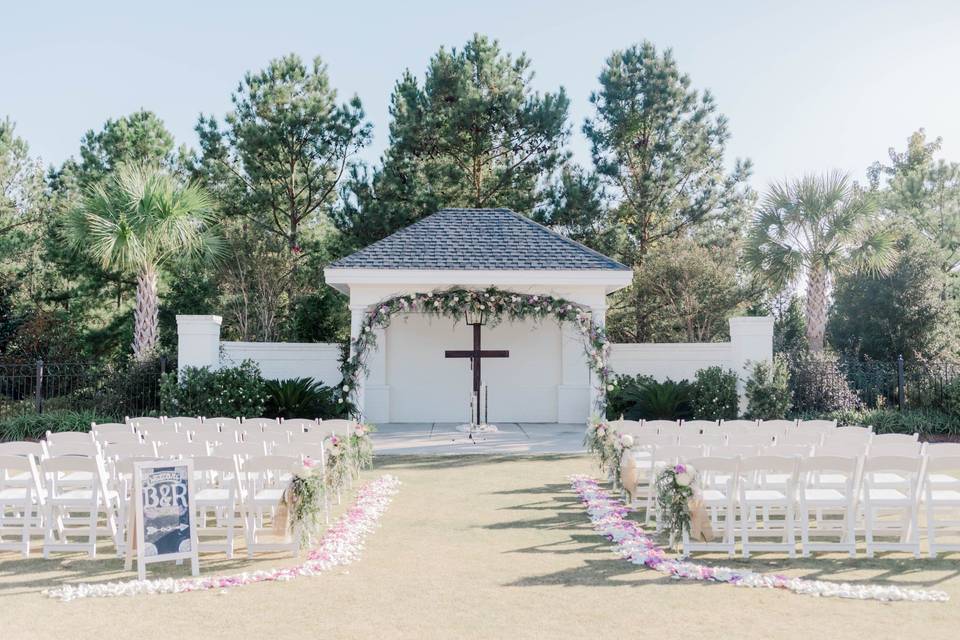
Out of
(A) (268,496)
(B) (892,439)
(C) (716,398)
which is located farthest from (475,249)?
(A) (268,496)

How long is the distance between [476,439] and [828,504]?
9557 mm

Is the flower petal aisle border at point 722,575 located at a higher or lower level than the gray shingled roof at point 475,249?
lower

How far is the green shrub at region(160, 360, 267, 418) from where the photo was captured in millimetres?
17141

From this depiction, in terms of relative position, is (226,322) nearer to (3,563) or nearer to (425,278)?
(425,278)

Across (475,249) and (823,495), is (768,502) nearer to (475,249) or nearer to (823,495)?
(823,495)

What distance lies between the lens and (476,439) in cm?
1678

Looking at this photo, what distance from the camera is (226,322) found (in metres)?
29.8

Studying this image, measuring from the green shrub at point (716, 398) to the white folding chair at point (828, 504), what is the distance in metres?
8.76

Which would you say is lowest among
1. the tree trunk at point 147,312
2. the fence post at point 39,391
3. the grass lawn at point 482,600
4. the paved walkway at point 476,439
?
the grass lawn at point 482,600

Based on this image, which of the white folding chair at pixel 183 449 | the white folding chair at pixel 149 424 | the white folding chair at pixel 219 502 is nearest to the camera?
the white folding chair at pixel 219 502

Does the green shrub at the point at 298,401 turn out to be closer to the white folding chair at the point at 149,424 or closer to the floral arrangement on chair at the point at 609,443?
the white folding chair at the point at 149,424

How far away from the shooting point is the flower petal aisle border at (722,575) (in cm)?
638

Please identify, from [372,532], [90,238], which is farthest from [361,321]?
[372,532]

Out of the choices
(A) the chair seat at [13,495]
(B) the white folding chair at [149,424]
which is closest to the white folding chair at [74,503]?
(A) the chair seat at [13,495]
